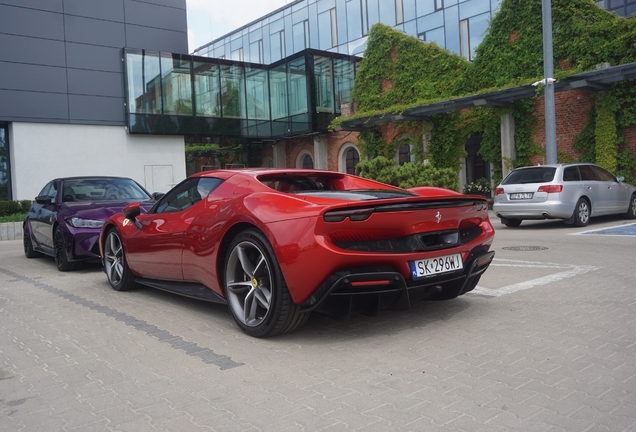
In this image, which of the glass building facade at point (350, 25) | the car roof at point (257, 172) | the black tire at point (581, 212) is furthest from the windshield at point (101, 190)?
the glass building facade at point (350, 25)

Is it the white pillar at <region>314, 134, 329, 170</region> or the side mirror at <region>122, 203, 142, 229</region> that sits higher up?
the white pillar at <region>314, 134, 329, 170</region>

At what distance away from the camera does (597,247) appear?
9.25 meters

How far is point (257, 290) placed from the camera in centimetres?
441

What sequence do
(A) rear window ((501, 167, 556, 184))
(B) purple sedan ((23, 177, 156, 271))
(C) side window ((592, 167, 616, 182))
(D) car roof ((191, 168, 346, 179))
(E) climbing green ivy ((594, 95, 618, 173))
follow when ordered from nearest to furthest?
(D) car roof ((191, 168, 346, 179))
(B) purple sedan ((23, 177, 156, 271))
(A) rear window ((501, 167, 556, 184))
(C) side window ((592, 167, 616, 182))
(E) climbing green ivy ((594, 95, 618, 173))

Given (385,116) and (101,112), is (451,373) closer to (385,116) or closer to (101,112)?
(385,116)

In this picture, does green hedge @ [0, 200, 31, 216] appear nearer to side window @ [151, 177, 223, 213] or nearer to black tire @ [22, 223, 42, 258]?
black tire @ [22, 223, 42, 258]

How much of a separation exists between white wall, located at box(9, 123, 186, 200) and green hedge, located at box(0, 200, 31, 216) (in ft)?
11.9

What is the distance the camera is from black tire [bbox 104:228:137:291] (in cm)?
661

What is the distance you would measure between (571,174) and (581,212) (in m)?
0.92

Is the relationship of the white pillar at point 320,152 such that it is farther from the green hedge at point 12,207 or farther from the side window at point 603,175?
the side window at point 603,175

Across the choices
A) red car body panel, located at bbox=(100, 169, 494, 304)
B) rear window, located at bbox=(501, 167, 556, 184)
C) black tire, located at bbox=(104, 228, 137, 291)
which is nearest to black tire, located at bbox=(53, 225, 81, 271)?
black tire, located at bbox=(104, 228, 137, 291)

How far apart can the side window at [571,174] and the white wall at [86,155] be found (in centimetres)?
2016

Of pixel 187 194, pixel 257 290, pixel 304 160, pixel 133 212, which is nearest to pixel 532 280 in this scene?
pixel 257 290

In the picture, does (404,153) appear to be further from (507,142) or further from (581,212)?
(581,212)
